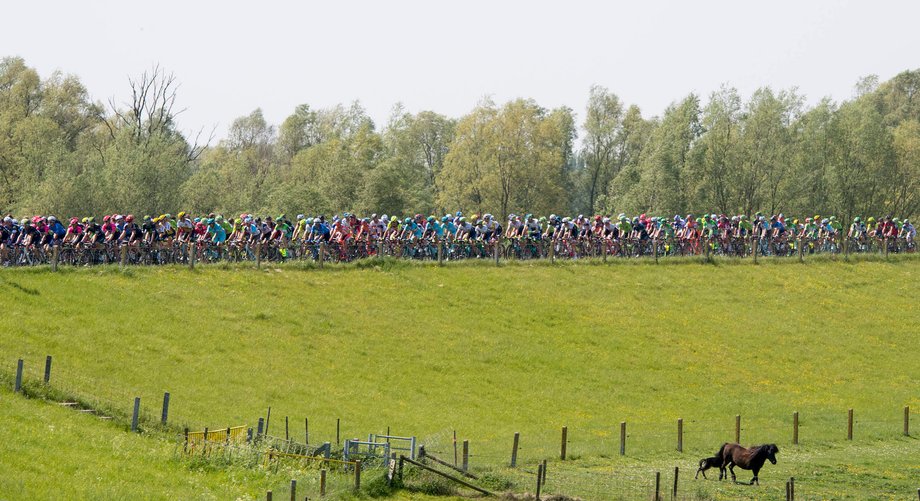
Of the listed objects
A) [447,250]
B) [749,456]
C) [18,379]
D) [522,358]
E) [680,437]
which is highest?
[447,250]

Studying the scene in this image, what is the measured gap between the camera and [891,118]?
384ft

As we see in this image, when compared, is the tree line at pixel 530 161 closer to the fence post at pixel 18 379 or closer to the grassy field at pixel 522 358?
the grassy field at pixel 522 358

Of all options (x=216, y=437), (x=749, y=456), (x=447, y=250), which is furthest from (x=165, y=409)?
(x=447, y=250)

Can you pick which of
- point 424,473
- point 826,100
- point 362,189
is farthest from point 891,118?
point 424,473

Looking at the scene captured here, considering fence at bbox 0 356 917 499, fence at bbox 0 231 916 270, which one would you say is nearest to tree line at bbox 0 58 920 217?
fence at bbox 0 231 916 270

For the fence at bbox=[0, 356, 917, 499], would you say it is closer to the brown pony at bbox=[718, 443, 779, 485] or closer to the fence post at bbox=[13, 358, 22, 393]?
the fence post at bbox=[13, 358, 22, 393]

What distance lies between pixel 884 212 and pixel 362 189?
142 feet

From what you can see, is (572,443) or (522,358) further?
(522,358)

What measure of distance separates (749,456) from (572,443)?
6802mm

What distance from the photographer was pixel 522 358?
43.4 m

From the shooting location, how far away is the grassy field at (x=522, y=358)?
3294 cm

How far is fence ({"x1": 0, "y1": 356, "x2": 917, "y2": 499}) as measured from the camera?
26.7 metres

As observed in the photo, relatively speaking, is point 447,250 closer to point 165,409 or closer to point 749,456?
point 165,409

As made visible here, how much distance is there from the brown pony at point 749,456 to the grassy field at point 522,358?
573 mm
